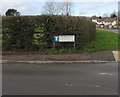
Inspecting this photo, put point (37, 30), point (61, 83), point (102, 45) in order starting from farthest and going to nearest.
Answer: point (102, 45) < point (37, 30) < point (61, 83)

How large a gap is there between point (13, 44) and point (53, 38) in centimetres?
309

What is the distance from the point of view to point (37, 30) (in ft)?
33.1

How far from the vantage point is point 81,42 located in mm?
10500

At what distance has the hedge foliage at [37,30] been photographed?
10.0 meters

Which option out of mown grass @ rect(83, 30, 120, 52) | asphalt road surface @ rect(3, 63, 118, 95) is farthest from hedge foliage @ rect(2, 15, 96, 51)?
A: asphalt road surface @ rect(3, 63, 118, 95)

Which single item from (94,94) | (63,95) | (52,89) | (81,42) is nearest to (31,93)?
(52,89)

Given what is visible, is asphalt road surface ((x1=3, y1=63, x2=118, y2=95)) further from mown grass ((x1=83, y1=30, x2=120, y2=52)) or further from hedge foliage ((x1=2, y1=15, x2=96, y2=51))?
mown grass ((x1=83, y1=30, x2=120, y2=52))

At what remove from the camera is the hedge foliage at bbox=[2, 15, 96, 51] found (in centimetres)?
1002

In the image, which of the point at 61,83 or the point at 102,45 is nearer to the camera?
the point at 61,83

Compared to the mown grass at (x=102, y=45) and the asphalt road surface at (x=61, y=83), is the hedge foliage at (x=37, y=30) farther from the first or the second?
the asphalt road surface at (x=61, y=83)

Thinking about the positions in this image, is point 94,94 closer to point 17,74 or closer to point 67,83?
point 67,83

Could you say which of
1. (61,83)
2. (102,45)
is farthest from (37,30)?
(102,45)

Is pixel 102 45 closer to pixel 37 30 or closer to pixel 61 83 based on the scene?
pixel 37 30

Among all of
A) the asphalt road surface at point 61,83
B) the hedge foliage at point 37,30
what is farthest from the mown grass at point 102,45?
the asphalt road surface at point 61,83
